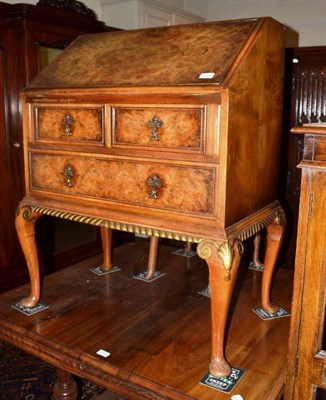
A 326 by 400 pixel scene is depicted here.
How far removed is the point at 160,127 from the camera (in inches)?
52.9

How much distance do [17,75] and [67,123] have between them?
1.23 m

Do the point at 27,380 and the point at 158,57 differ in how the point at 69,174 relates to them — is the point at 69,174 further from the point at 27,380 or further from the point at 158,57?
the point at 27,380

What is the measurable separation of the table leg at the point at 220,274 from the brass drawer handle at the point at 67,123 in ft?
2.07

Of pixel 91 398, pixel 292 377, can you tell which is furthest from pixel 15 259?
pixel 292 377

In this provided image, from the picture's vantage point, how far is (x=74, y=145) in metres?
1.56

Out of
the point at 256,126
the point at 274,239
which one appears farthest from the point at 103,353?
the point at 256,126

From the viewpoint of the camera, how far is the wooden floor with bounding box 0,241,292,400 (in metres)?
1.38

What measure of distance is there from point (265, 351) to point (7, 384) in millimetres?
1246

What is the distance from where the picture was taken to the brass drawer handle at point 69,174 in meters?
1.59

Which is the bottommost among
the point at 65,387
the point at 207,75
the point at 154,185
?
the point at 65,387

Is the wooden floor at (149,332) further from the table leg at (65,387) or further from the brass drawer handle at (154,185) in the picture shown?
the brass drawer handle at (154,185)

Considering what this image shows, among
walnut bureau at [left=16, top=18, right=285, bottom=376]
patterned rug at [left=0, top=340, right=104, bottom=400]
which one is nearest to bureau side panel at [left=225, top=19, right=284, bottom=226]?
walnut bureau at [left=16, top=18, right=285, bottom=376]

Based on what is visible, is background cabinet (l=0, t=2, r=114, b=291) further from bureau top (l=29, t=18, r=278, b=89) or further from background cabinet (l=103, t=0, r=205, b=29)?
bureau top (l=29, t=18, r=278, b=89)

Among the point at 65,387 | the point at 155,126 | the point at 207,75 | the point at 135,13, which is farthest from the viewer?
the point at 135,13
